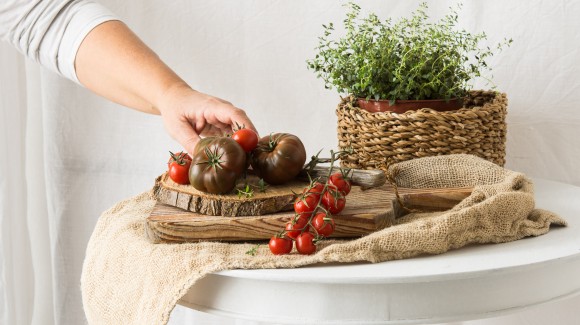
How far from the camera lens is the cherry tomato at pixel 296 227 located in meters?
0.96

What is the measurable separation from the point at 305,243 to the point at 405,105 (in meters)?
0.46

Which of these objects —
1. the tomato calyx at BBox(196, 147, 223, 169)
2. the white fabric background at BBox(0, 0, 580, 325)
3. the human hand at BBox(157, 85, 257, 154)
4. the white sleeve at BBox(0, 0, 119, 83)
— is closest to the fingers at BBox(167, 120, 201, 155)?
the human hand at BBox(157, 85, 257, 154)

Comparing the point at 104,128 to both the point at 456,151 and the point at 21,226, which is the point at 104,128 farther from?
the point at 456,151

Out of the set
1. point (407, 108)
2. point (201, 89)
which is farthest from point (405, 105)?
point (201, 89)

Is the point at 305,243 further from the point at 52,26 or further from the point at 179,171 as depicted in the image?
the point at 52,26

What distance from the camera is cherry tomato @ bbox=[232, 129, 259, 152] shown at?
1.11m

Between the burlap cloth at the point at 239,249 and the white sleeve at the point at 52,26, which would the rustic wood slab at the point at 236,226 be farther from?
the white sleeve at the point at 52,26

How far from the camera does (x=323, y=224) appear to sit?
0.96m

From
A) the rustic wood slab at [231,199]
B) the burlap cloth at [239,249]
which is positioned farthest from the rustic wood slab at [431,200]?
the rustic wood slab at [231,199]

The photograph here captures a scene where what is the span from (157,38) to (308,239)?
3.46 feet

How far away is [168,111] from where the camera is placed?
1.29 meters

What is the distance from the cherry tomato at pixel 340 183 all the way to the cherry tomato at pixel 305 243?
10 cm

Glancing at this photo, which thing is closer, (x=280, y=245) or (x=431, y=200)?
(x=280, y=245)

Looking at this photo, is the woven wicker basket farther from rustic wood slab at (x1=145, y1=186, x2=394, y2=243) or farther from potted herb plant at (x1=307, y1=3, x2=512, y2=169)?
rustic wood slab at (x1=145, y1=186, x2=394, y2=243)
